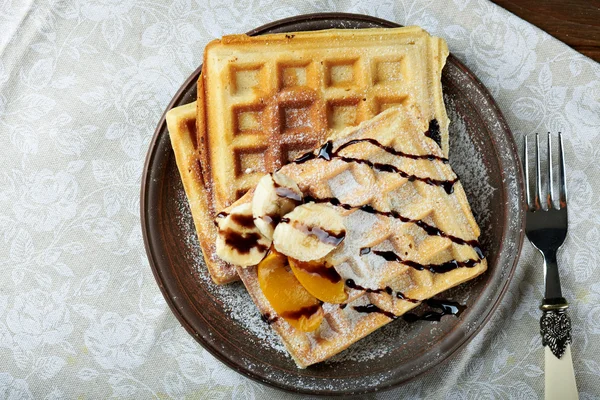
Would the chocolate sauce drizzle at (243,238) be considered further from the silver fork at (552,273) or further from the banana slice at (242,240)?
the silver fork at (552,273)

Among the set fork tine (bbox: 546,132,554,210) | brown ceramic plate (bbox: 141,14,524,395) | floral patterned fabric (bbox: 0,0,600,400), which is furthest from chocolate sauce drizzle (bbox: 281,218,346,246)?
fork tine (bbox: 546,132,554,210)

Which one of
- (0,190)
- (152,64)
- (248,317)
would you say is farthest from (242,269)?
(0,190)

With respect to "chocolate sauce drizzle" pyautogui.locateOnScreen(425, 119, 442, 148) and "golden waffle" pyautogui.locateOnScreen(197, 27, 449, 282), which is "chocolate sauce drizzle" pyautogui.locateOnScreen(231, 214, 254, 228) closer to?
"golden waffle" pyautogui.locateOnScreen(197, 27, 449, 282)

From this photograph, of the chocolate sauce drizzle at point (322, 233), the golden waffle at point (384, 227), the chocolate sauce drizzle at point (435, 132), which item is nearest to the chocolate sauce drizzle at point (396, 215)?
the golden waffle at point (384, 227)

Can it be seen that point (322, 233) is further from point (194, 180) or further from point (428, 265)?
point (194, 180)

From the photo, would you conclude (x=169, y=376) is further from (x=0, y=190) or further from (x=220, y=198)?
(x=0, y=190)

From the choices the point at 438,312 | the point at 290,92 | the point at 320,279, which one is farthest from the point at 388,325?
the point at 290,92
